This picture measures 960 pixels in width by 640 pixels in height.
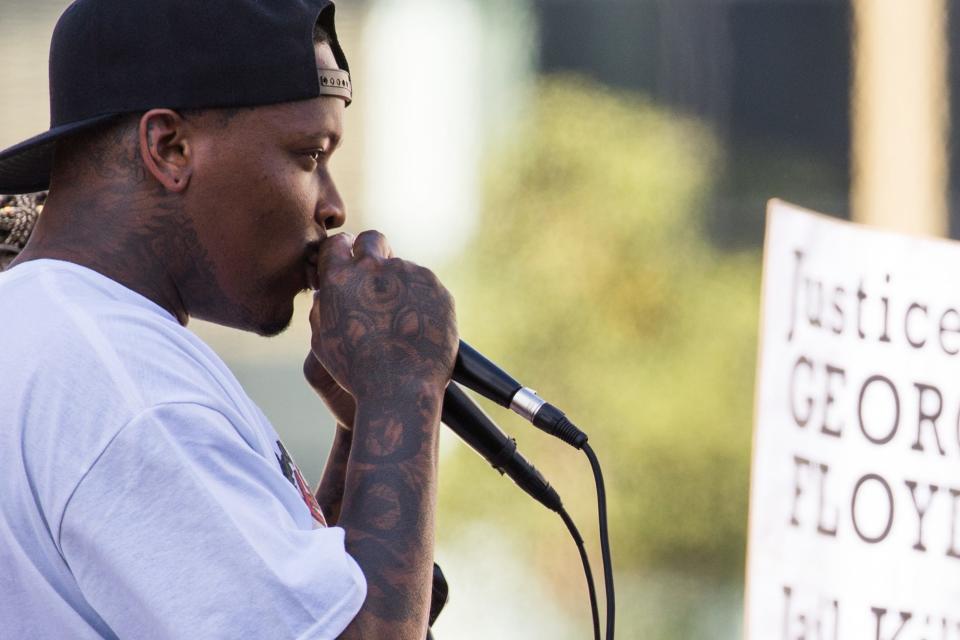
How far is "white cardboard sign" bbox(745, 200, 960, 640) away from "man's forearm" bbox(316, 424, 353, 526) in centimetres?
114

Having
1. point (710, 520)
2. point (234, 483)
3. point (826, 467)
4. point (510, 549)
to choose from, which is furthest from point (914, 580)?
point (234, 483)

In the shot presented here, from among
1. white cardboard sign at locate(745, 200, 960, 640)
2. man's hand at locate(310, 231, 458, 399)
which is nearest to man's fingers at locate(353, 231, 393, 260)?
man's hand at locate(310, 231, 458, 399)

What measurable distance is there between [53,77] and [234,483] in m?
0.52

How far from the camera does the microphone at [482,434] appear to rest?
Answer: 156cm

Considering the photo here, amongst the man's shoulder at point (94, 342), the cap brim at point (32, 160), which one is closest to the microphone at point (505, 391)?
the man's shoulder at point (94, 342)

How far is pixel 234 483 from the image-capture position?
1.07 meters

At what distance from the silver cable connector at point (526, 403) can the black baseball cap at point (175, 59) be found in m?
0.43

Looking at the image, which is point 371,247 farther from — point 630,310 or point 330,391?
point 630,310

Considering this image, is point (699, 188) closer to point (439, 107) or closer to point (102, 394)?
point (439, 107)

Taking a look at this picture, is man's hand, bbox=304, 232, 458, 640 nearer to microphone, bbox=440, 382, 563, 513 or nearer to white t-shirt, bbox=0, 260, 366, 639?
white t-shirt, bbox=0, 260, 366, 639

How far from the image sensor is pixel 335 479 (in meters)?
1.71

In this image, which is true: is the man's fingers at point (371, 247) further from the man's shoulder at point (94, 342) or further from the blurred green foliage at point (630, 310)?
the blurred green foliage at point (630, 310)

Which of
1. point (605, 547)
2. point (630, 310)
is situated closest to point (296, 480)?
point (605, 547)

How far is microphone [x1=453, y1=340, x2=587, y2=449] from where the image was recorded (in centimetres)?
148
